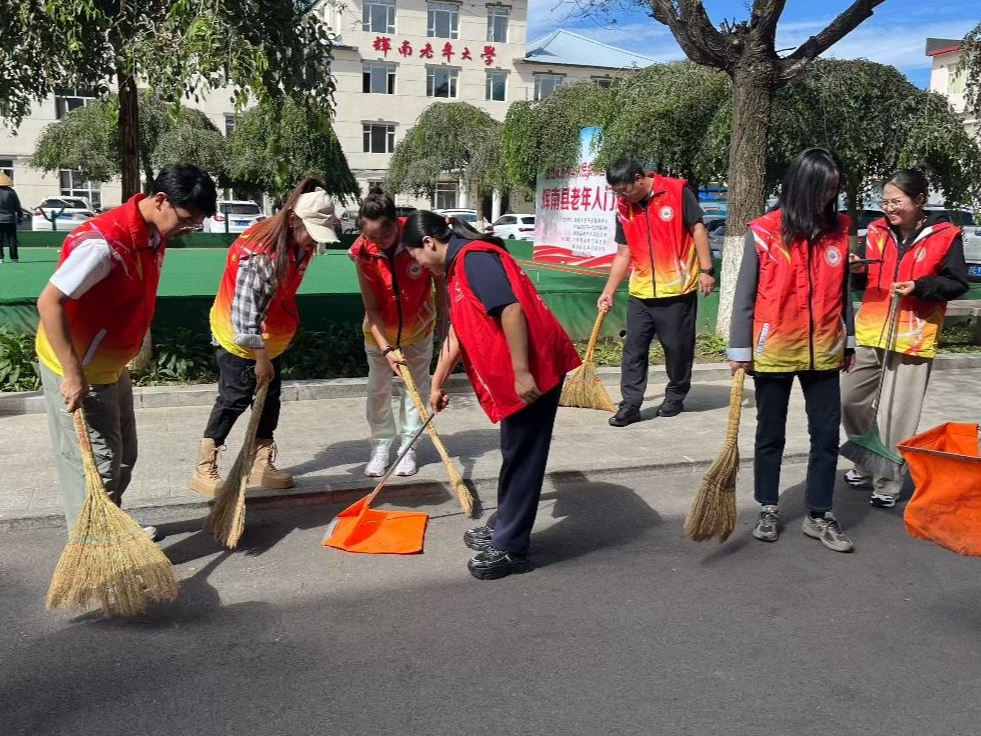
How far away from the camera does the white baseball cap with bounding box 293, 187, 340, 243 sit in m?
4.33

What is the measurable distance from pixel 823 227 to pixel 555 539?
195 cm

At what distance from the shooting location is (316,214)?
4.34m

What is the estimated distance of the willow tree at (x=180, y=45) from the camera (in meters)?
5.98

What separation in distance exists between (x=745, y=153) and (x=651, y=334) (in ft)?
9.83

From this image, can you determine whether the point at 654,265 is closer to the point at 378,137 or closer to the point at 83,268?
the point at 83,268

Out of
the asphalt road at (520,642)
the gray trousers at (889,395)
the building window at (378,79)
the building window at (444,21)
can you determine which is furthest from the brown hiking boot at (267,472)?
the building window at (444,21)

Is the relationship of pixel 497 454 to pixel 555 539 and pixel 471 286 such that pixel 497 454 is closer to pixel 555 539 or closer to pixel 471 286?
pixel 555 539

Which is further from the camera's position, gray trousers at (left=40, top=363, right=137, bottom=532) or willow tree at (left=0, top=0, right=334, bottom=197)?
willow tree at (left=0, top=0, right=334, bottom=197)

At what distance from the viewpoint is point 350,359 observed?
316 inches

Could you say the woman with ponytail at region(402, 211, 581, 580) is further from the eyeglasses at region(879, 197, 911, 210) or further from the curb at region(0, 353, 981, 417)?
the curb at region(0, 353, 981, 417)

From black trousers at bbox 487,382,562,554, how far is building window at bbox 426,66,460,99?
44.3 meters

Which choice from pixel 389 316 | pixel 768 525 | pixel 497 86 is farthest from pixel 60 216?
pixel 768 525

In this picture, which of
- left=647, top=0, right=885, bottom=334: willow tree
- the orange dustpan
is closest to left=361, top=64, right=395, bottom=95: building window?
left=647, top=0, right=885, bottom=334: willow tree

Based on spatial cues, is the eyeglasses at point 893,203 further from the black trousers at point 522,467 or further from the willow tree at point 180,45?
the willow tree at point 180,45
